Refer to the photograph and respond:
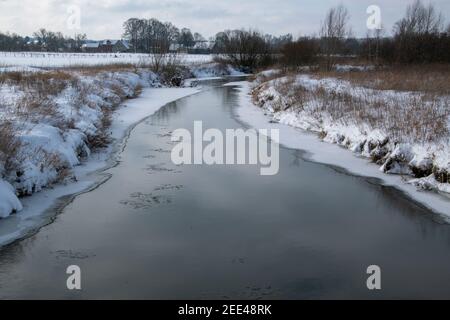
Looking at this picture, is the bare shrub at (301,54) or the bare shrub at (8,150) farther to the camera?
the bare shrub at (301,54)

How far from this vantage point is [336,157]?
1188cm

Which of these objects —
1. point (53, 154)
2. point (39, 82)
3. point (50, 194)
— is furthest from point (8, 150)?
point (39, 82)

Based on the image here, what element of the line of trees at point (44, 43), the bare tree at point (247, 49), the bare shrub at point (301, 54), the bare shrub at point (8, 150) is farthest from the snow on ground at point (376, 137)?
the line of trees at point (44, 43)

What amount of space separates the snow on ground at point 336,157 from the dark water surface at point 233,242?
0.35 metres

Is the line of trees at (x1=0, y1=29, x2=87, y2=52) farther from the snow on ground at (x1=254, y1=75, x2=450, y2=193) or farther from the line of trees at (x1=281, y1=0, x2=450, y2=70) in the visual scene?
the snow on ground at (x1=254, y1=75, x2=450, y2=193)

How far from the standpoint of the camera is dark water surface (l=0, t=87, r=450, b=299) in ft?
16.9

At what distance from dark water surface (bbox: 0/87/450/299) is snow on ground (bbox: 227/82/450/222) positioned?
35 cm

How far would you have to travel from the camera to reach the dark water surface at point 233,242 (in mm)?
5145

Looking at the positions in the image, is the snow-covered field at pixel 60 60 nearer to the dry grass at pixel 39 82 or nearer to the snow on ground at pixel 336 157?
the dry grass at pixel 39 82

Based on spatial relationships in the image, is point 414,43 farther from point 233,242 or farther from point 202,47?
point 202,47

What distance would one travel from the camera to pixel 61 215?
7496 mm

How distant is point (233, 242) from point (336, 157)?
6279mm

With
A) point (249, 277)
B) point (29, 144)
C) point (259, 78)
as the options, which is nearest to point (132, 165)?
point (29, 144)

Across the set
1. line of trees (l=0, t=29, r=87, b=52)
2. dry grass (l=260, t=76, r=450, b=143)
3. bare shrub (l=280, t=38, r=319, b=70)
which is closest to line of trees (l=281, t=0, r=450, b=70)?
bare shrub (l=280, t=38, r=319, b=70)
